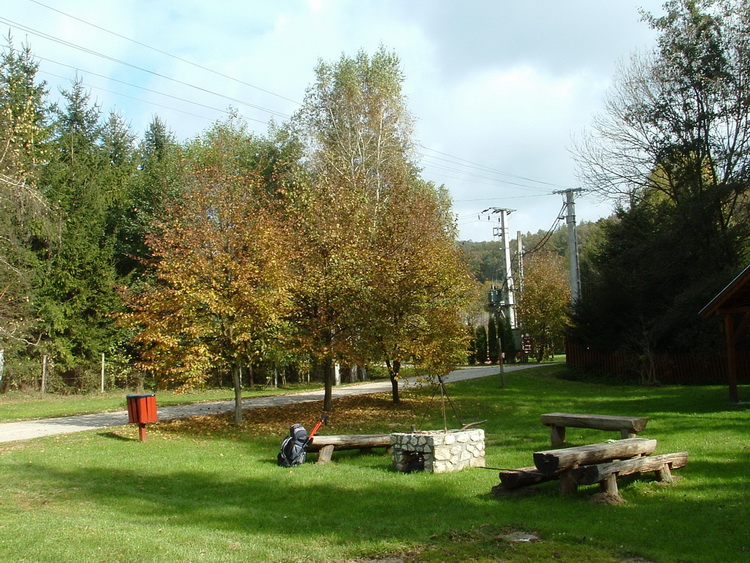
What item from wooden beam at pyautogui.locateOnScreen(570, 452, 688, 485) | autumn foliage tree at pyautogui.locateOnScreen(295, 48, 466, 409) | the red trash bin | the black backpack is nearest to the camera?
wooden beam at pyautogui.locateOnScreen(570, 452, 688, 485)

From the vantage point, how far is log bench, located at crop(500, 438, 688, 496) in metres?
7.78

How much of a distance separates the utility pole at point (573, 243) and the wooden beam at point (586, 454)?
26.6 metres

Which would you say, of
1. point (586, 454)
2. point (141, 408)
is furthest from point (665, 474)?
point (141, 408)

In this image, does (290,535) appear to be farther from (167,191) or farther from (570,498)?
Answer: (167,191)

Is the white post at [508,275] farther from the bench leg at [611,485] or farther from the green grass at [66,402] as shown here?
the bench leg at [611,485]

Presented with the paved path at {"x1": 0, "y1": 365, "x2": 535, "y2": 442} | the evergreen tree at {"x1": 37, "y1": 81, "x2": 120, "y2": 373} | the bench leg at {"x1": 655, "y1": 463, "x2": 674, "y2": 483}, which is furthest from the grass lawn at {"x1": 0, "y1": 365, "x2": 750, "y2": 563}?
the evergreen tree at {"x1": 37, "y1": 81, "x2": 120, "y2": 373}

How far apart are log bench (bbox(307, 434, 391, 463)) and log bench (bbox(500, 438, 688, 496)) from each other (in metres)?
4.15

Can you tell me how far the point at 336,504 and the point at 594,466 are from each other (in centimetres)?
341

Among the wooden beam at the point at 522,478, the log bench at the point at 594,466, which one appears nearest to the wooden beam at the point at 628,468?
the log bench at the point at 594,466

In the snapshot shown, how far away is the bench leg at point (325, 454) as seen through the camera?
11.8 m

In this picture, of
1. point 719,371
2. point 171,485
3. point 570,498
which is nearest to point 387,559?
point 570,498

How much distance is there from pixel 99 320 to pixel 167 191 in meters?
7.01

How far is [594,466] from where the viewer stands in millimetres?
7684

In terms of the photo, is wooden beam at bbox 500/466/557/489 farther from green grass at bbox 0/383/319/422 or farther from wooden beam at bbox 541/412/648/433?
green grass at bbox 0/383/319/422
